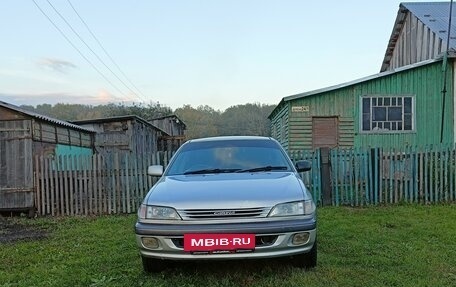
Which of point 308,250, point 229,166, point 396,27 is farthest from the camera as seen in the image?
point 396,27

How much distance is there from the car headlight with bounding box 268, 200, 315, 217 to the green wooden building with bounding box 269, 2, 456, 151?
1125cm

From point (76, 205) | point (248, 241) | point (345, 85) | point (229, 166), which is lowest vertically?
point (76, 205)

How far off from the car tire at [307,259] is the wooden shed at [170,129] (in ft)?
80.1

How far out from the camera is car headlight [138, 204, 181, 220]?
4.14 metres

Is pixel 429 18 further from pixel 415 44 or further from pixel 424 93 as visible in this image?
pixel 424 93

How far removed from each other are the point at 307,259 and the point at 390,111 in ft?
39.5

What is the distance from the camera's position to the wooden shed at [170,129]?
1248 inches

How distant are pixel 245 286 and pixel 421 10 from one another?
20.8 meters

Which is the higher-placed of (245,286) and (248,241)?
(248,241)

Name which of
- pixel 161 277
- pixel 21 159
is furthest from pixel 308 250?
pixel 21 159

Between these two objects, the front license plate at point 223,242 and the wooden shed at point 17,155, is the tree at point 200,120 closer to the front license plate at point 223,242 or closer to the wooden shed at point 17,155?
the wooden shed at point 17,155

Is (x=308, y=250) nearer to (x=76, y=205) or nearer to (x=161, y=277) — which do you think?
(x=161, y=277)

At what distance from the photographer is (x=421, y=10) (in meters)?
21.2

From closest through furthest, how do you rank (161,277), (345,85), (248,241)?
(248,241), (161,277), (345,85)
